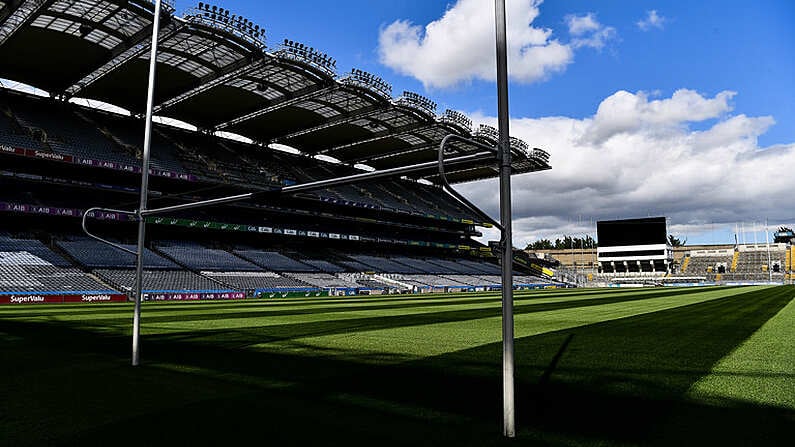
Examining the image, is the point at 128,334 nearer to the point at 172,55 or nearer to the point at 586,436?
the point at 586,436

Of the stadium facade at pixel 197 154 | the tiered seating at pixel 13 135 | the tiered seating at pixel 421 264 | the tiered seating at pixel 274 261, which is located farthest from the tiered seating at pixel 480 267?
the tiered seating at pixel 13 135

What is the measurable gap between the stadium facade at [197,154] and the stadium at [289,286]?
225mm

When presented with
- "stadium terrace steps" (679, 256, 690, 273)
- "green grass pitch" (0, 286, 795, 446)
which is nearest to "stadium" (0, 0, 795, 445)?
"green grass pitch" (0, 286, 795, 446)

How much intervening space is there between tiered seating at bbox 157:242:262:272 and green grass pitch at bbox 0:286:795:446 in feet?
99.0

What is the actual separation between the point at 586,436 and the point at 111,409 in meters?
4.82

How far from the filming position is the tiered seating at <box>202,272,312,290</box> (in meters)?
39.6

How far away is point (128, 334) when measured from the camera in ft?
40.9

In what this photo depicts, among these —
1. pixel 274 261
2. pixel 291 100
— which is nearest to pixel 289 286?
pixel 274 261

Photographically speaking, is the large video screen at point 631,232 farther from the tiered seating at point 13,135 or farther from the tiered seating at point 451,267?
the tiered seating at point 13,135

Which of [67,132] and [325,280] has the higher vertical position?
[67,132]

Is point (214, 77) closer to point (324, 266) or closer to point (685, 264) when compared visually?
point (324, 266)

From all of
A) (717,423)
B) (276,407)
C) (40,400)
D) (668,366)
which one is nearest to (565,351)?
(668,366)

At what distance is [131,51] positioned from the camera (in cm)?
3228

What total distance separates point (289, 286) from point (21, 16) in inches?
Result: 957
